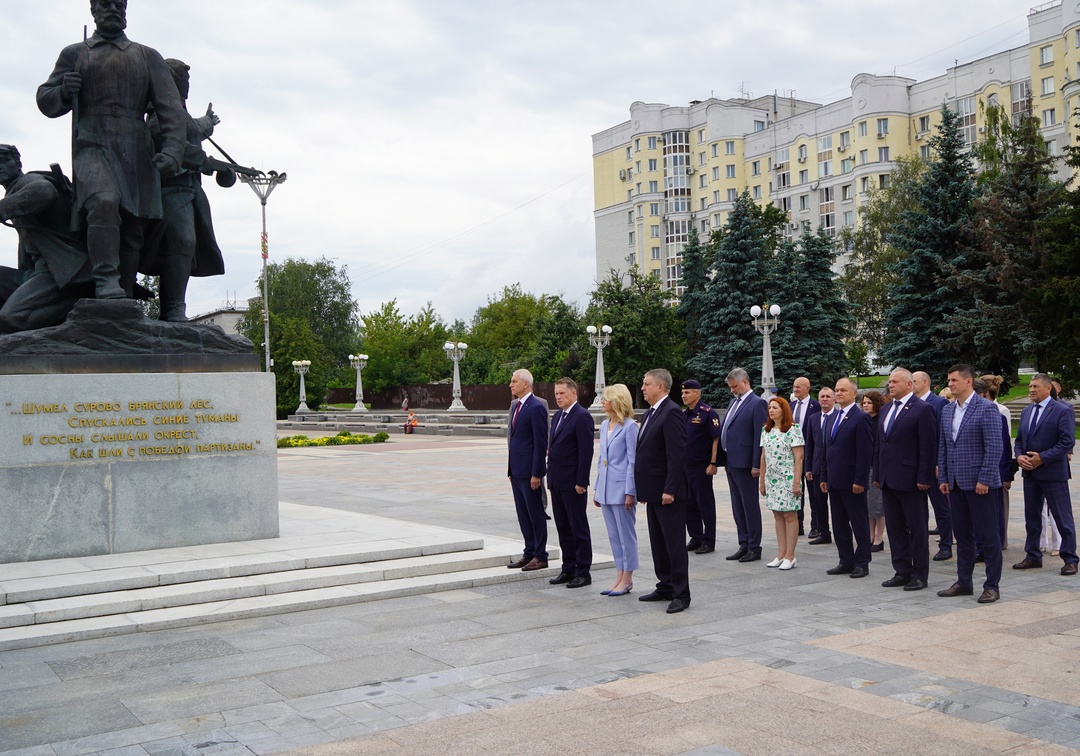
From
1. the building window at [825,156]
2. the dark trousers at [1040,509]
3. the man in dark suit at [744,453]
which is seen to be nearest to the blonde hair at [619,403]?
the man in dark suit at [744,453]

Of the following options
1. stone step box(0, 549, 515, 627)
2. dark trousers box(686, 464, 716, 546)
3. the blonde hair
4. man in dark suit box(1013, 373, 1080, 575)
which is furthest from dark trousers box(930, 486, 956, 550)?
stone step box(0, 549, 515, 627)

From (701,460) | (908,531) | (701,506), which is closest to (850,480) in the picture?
(908,531)

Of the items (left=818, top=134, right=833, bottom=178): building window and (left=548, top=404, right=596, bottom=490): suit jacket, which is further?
(left=818, top=134, right=833, bottom=178): building window

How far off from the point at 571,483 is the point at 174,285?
4996 mm

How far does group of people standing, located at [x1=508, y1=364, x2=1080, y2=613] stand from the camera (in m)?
7.77

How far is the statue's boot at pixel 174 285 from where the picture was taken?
33.9ft

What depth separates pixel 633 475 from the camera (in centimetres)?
792

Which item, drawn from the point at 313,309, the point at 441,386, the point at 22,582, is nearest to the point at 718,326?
the point at 441,386

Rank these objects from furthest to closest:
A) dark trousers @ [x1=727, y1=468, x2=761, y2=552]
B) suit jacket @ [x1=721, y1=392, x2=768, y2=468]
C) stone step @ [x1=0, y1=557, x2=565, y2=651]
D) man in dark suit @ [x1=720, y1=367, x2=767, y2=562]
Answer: suit jacket @ [x1=721, y1=392, x2=768, y2=468] → man in dark suit @ [x1=720, y1=367, x2=767, y2=562] → dark trousers @ [x1=727, y1=468, x2=761, y2=552] → stone step @ [x1=0, y1=557, x2=565, y2=651]

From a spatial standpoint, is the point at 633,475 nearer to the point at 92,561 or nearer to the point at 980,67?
the point at 92,561

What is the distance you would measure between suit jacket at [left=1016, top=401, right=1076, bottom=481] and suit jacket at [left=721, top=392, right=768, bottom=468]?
2.44m

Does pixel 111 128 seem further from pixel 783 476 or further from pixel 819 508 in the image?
pixel 819 508

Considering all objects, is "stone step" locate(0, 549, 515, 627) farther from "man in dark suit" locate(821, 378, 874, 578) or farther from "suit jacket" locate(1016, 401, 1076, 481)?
"suit jacket" locate(1016, 401, 1076, 481)

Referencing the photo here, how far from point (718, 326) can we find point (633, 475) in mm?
35496
